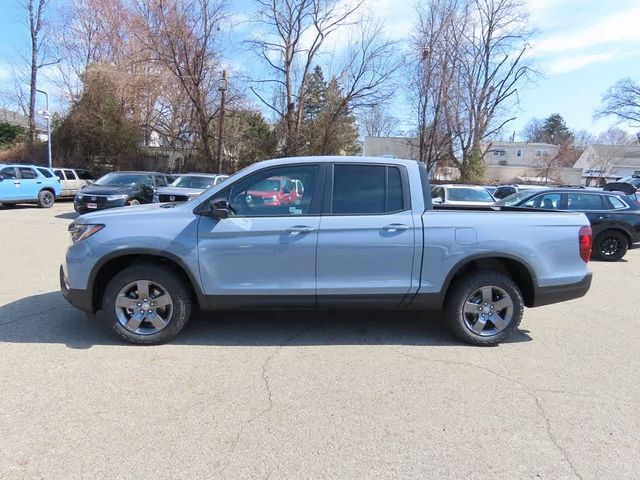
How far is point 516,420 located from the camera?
3.12m

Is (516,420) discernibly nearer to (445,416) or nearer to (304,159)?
(445,416)

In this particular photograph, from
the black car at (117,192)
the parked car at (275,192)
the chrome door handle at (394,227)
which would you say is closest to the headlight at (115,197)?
the black car at (117,192)

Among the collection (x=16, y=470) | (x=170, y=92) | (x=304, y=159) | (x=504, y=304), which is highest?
(x=170, y=92)

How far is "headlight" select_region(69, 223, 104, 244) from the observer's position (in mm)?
4133

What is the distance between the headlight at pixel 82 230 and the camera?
4133mm

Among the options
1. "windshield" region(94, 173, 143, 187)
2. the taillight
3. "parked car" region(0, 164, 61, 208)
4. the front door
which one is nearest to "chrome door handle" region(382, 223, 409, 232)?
the front door

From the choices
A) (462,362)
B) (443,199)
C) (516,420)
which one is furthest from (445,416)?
(443,199)

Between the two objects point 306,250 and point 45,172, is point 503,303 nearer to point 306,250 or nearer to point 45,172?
point 306,250

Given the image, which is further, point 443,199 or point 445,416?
point 443,199

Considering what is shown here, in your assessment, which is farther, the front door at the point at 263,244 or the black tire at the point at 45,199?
the black tire at the point at 45,199

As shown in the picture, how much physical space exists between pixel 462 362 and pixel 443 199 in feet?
31.9

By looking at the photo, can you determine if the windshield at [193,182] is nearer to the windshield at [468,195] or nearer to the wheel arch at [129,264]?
the windshield at [468,195]

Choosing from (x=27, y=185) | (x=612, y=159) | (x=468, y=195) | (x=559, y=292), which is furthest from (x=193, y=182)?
(x=612, y=159)

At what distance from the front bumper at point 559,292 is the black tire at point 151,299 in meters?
3.48
